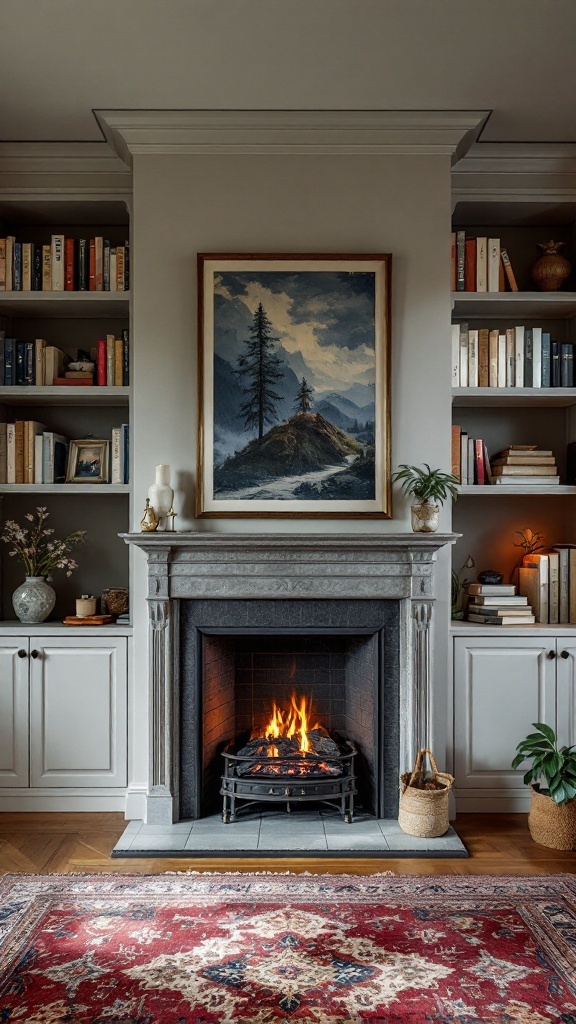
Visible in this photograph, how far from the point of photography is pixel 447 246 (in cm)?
343

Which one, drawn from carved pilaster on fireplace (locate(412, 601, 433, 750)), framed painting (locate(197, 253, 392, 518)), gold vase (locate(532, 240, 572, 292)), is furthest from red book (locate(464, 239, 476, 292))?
carved pilaster on fireplace (locate(412, 601, 433, 750))

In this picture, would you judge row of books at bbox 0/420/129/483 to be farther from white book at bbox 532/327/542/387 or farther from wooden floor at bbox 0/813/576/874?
white book at bbox 532/327/542/387

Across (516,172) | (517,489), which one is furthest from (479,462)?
(516,172)

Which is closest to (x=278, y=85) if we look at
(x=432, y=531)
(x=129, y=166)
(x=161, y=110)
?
(x=161, y=110)

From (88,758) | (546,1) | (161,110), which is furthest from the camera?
(88,758)

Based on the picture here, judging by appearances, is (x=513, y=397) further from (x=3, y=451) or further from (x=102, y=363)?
(x=3, y=451)

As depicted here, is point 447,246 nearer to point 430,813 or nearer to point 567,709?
point 567,709

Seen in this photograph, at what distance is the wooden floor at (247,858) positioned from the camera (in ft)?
9.71

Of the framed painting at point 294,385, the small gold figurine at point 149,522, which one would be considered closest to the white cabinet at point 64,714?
the small gold figurine at point 149,522

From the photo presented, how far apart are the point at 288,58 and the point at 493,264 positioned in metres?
1.36

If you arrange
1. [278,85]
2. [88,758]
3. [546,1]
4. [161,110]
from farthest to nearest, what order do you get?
[88,758], [161,110], [278,85], [546,1]

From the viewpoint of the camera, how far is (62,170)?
3613 millimetres

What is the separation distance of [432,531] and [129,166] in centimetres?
225

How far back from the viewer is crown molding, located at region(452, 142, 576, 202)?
140 inches
